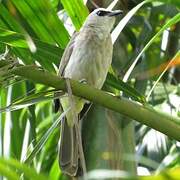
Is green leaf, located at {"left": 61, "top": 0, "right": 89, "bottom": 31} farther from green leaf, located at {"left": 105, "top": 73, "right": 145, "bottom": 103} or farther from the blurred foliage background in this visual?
green leaf, located at {"left": 105, "top": 73, "right": 145, "bottom": 103}

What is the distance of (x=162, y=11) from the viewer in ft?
7.72

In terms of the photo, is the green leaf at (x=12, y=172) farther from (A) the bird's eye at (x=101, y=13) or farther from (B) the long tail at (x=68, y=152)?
(A) the bird's eye at (x=101, y=13)

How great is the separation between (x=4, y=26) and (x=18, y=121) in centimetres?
66

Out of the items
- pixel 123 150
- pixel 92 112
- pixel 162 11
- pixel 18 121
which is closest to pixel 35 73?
pixel 123 150

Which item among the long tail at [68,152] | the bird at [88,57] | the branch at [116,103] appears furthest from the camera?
the bird at [88,57]

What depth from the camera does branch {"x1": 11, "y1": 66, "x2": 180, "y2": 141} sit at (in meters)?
1.18

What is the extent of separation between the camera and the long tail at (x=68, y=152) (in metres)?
1.81

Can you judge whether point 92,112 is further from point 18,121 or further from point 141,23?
point 141,23

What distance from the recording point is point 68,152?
196cm

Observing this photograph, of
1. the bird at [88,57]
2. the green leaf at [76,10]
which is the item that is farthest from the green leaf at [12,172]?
the bird at [88,57]

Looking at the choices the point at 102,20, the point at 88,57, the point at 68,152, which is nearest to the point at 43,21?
the point at 68,152

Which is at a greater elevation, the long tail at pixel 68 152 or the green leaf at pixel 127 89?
the green leaf at pixel 127 89

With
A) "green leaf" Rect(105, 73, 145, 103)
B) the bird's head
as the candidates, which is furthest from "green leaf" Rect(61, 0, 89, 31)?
the bird's head

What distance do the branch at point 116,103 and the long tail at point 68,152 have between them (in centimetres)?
57
